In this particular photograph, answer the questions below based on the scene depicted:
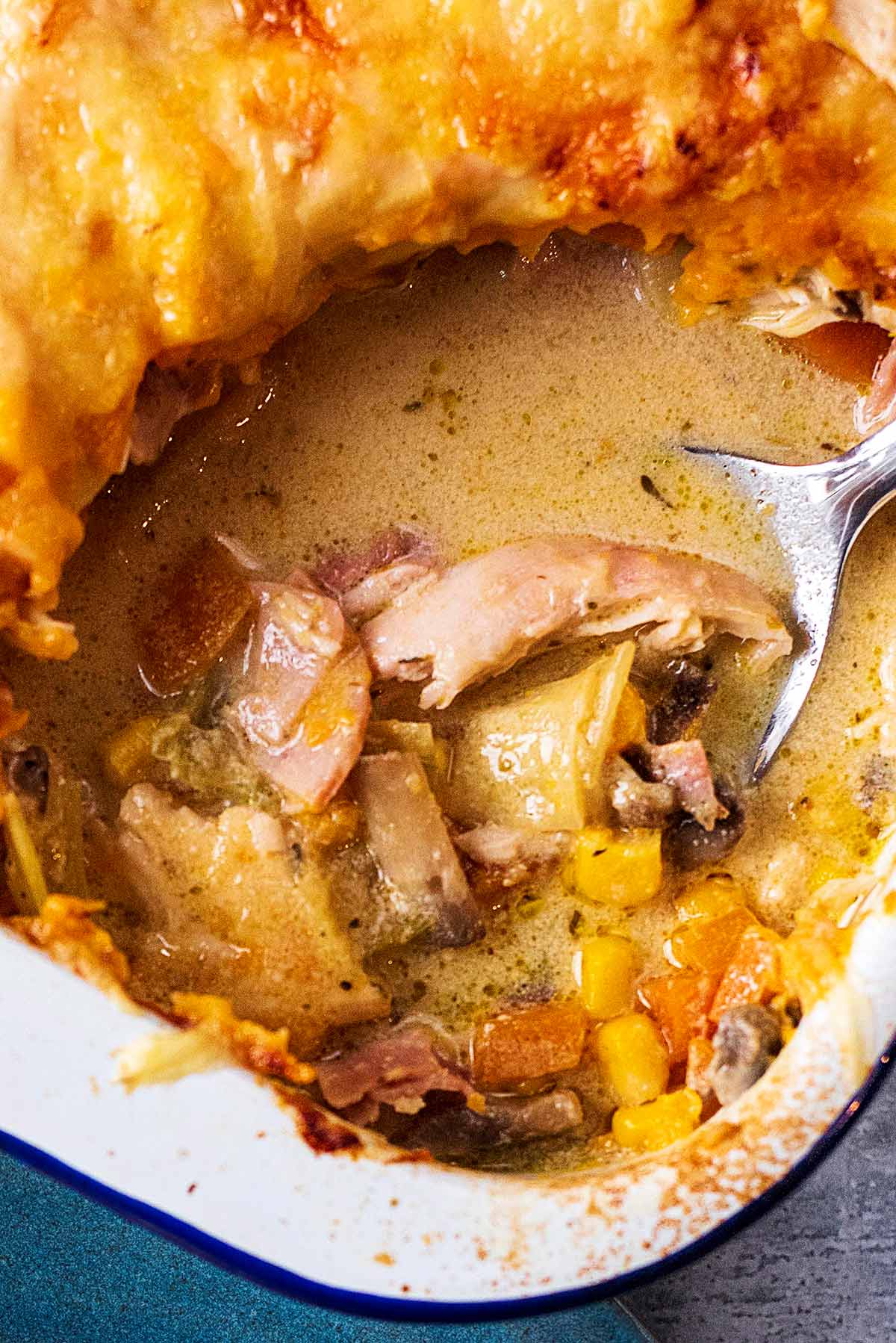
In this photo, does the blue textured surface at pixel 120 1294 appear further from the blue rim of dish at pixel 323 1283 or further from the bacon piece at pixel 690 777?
the bacon piece at pixel 690 777

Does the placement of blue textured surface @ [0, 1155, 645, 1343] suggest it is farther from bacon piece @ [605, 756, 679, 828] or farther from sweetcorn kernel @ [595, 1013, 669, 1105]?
bacon piece @ [605, 756, 679, 828]

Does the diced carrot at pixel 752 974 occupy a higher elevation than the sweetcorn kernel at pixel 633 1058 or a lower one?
higher

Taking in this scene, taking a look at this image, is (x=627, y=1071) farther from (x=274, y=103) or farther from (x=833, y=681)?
(x=274, y=103)

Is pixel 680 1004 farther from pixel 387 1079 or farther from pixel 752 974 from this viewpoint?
pixel 387 1079

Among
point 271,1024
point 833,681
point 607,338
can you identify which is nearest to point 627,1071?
point 271,1024

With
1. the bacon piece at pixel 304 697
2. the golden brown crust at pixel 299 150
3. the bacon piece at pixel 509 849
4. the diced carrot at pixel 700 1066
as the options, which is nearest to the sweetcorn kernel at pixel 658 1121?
the diced carrot at pixel 700 1066

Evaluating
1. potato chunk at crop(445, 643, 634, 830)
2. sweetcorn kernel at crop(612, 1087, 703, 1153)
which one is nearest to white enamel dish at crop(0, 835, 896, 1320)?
sweetcorn kernel at crop(612, 1087, 703, 1153)

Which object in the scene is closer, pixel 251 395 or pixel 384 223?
pixel 384 223
